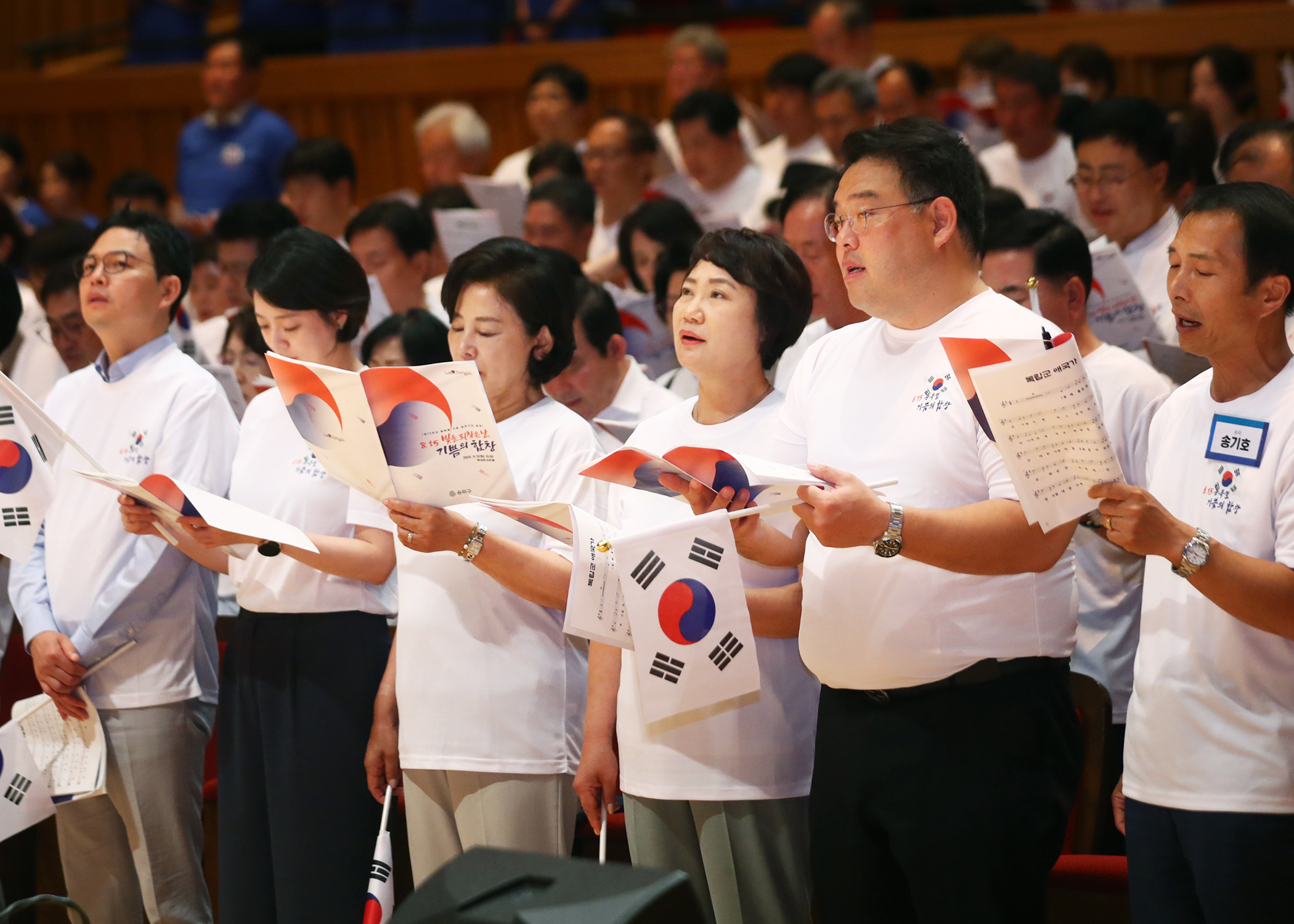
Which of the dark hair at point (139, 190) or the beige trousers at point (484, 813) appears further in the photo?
the dark hair at point (139, 190)

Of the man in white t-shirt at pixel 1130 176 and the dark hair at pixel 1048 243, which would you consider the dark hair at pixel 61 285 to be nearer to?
the dark hair at pixel 1048 243

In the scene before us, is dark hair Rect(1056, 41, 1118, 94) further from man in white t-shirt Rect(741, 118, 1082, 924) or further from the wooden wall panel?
man in white t-shirt Rect(741, 118, 1082, 924)

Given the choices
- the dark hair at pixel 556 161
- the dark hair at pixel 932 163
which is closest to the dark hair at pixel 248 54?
the dark hair at pixel 556 161

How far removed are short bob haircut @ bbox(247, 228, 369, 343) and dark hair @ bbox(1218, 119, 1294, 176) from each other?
7.39 feet

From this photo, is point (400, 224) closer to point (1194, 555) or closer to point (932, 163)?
point (932, 163)

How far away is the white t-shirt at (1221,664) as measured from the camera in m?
1.92

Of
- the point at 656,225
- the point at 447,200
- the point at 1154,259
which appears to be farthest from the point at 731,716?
the point at 447,200

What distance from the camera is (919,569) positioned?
196 centimetres

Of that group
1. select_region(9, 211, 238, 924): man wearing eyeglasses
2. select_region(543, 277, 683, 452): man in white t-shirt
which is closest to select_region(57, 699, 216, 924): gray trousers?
select_region(9, 211, 238, 924): man wearing eyeglasses

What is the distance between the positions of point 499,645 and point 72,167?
494 centimetres

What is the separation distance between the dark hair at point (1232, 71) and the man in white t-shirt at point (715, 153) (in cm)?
169

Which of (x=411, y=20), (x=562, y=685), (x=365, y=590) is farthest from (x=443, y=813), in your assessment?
(x=411, y=20)

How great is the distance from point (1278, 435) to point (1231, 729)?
42 cm

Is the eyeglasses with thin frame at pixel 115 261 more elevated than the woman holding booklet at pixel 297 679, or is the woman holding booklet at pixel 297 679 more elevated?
the eyeglasses with thin frame at pixel 115 261
